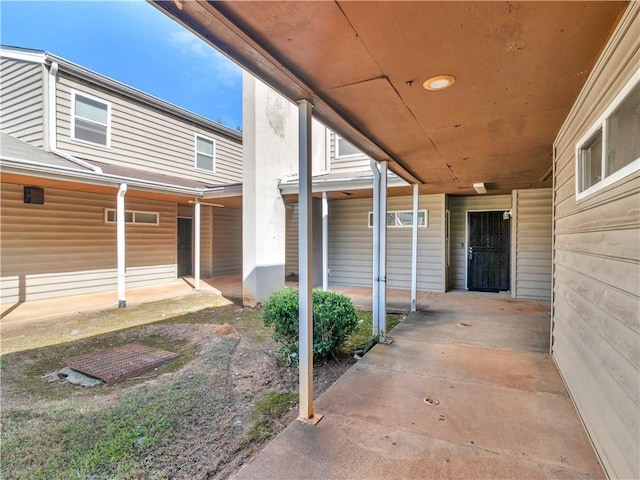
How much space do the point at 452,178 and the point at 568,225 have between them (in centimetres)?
297

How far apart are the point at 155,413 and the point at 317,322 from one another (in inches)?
66.1

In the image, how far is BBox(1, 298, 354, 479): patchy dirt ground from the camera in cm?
207

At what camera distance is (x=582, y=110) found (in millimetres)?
2457

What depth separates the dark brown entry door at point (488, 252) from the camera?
Result: 26.3 ft

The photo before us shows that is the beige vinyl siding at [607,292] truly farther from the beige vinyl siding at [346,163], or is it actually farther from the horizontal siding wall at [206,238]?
the horizontal siding wall at [206,238]

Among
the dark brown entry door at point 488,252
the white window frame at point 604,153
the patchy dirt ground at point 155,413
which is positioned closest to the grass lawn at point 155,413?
the patchy dirt ground at point 155,413

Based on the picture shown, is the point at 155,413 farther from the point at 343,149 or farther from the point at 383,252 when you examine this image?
the point at 343,149

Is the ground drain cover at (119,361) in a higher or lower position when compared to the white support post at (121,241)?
lower

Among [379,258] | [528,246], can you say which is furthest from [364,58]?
[528,246]

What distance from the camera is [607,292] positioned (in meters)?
1.94

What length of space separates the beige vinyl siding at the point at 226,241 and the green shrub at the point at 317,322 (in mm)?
7898

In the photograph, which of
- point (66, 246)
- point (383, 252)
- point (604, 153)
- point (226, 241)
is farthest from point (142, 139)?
point (604, 153)

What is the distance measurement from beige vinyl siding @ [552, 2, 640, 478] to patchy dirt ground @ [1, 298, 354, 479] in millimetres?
2025

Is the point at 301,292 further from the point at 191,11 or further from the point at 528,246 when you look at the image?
the point at 528,246
